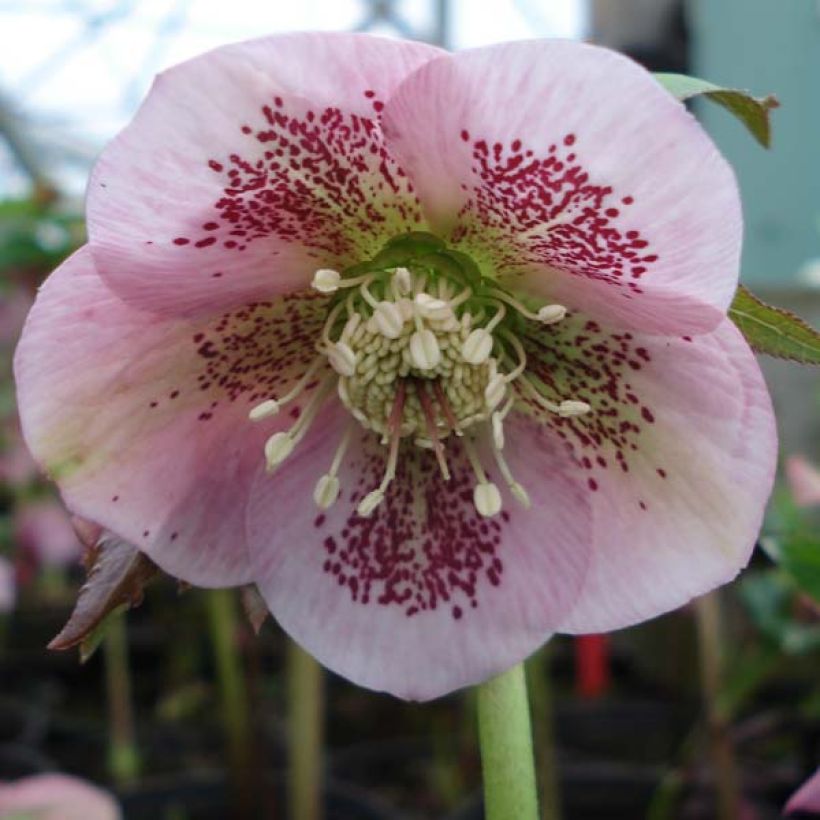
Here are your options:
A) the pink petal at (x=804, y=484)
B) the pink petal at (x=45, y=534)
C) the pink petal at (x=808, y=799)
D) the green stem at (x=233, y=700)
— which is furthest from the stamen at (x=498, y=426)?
the pink petal at (x=45, y=534)

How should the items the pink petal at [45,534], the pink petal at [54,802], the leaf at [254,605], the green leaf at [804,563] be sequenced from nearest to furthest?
the leaf at [254,605] → the green leaf at [804,563] → the pink petal at [54,802] → the pink petal at [45,534]

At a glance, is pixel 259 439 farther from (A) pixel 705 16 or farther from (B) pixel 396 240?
(A) pixel 705 16

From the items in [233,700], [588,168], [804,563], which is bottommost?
[233,700]

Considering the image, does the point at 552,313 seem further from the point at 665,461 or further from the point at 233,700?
the point at 233,700

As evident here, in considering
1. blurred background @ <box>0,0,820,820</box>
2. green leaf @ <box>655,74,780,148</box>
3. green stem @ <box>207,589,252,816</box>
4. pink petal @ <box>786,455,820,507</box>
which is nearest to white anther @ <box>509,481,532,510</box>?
green leaf @ <box>655,74,780,148</box>

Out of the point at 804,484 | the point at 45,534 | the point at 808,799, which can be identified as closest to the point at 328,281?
the point at 808,799

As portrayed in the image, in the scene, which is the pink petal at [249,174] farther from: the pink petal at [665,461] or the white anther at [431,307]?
the pink petal at [665,461]

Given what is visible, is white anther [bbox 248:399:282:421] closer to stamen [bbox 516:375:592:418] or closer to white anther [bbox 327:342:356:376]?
white anther [bbox 327:342:356:376]
